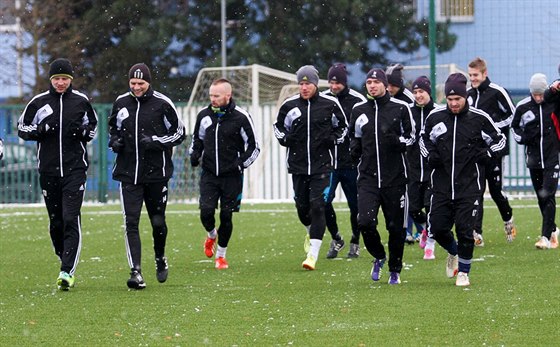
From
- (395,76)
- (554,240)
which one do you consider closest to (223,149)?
(395,76)

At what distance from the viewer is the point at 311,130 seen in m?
14.3

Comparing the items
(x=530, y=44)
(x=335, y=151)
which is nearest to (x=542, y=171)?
(x=335, y=151)

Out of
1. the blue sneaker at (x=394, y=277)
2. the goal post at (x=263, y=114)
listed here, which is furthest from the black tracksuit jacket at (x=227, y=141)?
the goal post at (x=263, y=114)

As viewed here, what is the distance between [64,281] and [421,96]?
15.5 ft

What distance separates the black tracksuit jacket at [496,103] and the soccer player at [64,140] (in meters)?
4.87

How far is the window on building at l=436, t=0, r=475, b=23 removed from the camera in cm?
3134

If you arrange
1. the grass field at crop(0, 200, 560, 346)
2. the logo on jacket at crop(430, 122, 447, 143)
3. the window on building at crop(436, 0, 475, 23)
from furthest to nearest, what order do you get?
the window on building at crop(436, 0, 475, 23) → the logo on jacket at crop(430, 122, 447, 143) → the grass field at crop(0, 200, 560, 346)

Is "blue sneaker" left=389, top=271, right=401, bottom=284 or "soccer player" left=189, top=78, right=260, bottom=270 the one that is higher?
"soccer player" left=189, top=78, right=260, bottom=270

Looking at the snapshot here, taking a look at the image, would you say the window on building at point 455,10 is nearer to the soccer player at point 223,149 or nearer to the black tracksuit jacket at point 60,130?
the soccer player at point 223,149

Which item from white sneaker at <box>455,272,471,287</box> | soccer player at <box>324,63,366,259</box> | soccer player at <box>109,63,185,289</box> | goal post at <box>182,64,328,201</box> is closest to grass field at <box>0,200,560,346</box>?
white sneaker at <box>455,272,471,287</box>

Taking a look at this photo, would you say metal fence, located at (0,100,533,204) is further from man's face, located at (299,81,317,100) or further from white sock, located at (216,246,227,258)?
man's face, located at (299,81,317,100)

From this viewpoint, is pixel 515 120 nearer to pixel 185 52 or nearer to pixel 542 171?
pixel 542 171

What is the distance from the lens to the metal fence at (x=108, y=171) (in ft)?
94.1

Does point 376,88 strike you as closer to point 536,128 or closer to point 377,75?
point 377,75
